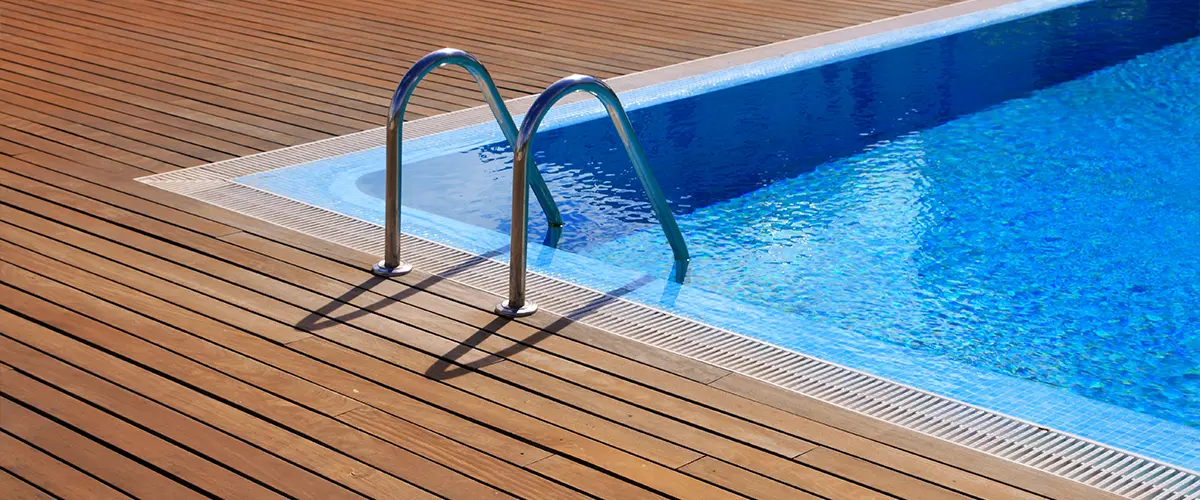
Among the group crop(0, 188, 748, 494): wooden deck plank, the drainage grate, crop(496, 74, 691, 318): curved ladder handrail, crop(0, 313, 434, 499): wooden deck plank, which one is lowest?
the drainage grate

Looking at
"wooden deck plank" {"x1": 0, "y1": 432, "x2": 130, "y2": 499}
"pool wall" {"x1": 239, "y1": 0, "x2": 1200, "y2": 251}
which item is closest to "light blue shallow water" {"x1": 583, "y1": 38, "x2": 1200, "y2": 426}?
"pool wall" {"x1": 239, "y1": 0, "x2": 1200, "y2": 251}

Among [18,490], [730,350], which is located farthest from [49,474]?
[730,350]

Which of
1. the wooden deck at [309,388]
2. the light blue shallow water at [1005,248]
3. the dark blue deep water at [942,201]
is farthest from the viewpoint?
the dark blue deep water at [942,201]

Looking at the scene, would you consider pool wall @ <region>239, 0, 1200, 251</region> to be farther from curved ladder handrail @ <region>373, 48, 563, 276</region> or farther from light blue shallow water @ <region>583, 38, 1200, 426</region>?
curved ladder handrail @ <region>373, 48, 563, 276</region>

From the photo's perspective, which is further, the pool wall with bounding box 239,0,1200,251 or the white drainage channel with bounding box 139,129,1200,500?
the pool wall with bounding box 239,0,1200,251

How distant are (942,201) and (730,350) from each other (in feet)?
6.90

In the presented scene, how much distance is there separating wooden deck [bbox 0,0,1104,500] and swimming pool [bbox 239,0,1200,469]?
1.57 ft

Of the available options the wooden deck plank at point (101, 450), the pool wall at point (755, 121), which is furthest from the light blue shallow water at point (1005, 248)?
the wooden deck plank at point (101, 450)

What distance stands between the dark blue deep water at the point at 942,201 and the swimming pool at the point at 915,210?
12 millimetres

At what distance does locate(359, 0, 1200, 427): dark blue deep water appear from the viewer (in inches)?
147

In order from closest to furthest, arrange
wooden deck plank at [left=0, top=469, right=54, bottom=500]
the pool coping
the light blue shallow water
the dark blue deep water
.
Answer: wooden deck plank at [left=0, top=469, right=54, bottom=500] < the pool coping < the light blue shallow water < the dark blue deep water

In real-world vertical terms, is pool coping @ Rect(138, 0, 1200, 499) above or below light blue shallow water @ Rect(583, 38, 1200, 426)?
above

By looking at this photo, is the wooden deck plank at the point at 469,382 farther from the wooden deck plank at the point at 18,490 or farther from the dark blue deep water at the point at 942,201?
the dark blue deep water at the point at 942,201

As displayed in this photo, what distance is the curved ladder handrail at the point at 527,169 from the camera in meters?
3.10
